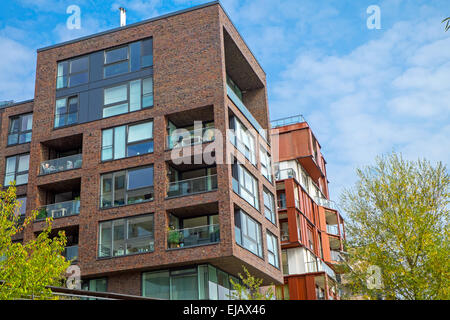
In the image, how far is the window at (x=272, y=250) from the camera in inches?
1358

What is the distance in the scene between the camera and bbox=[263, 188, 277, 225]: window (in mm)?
35562

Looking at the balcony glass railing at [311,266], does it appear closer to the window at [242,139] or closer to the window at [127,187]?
the window at [242,139]

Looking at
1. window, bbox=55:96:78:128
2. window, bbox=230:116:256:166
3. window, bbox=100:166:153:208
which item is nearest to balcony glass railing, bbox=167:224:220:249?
window, bbox=100:166:153:208

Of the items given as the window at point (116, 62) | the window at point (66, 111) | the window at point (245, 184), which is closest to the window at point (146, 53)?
the window at point (116, 62)

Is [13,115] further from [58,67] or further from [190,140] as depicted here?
[190,140]

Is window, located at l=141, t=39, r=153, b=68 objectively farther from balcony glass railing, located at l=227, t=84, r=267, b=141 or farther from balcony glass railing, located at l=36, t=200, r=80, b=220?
balcony glass railing, located at l=36, t=200, r=80, b=220

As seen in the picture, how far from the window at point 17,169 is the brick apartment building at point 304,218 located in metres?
19.3

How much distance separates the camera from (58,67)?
36219mm

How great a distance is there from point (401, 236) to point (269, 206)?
13916 millimetres

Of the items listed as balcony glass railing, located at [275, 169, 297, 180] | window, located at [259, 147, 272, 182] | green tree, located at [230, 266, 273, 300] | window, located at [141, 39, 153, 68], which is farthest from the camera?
balcony glass railing, located at [275, 169, 297, 180]

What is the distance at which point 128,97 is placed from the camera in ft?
110

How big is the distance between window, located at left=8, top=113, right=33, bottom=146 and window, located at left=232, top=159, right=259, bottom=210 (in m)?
14.3
